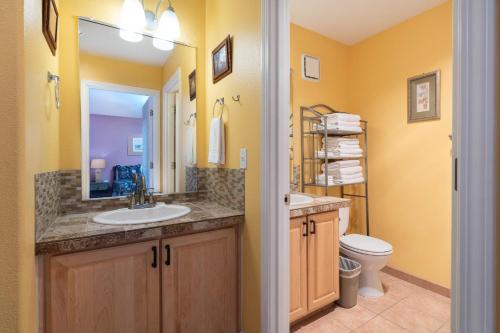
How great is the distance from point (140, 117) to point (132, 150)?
243mm

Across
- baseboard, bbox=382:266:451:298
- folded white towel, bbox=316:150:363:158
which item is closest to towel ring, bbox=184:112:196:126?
folded white towel, bbox=316:150:363:158

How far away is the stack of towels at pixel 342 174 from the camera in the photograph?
2.33 metres

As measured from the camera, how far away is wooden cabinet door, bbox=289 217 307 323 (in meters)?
1.53

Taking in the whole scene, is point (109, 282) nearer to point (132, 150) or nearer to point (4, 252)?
point (4, 252)

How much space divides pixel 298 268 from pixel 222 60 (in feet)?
4.88

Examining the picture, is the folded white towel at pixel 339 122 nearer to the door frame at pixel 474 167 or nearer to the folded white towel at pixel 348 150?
the folded white towel at pixel 348 150

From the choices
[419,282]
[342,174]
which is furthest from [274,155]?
[419,282]

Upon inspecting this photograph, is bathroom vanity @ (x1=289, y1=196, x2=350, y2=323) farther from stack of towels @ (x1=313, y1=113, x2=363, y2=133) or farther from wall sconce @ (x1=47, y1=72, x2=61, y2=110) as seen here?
wall sconce @ (x1=47, y1=72, x2=61, y2=110)

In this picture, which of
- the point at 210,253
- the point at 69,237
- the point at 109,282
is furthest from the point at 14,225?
the point at 210,253

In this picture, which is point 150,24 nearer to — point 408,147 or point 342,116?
point 342,116

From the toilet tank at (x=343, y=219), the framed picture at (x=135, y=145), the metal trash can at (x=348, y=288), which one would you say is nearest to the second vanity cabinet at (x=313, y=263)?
the metal trash can at (x=348, y=288)

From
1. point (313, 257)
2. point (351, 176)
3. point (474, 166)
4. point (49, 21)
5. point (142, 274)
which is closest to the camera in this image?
point (474, 166)

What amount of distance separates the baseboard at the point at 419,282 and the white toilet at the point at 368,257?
15.1 inches

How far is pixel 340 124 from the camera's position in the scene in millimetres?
2311
